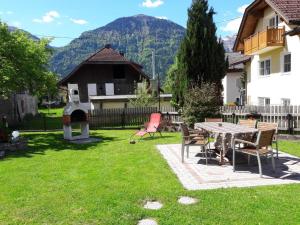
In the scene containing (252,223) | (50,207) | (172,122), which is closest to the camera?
(252,223)

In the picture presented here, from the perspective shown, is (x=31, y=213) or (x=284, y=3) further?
(x=284, y=3)

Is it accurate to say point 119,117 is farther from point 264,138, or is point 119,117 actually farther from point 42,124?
point 264,138

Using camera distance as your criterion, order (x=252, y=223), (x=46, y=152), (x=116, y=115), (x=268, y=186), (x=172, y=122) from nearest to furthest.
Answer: (x=252, y=223)
(x=268, y=186)
(x=46, y=152)
(x=172, y=122)
(x=116, y=115)

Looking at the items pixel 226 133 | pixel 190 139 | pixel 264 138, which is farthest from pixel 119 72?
pixel 264 138

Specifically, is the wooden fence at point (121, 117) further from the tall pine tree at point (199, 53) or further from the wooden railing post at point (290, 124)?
the wooden railing post at point (290, 124)

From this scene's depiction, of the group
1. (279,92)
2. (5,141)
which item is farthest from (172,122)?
(5,141)

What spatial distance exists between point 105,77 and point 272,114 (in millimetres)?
21651

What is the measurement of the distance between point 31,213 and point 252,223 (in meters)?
3.67

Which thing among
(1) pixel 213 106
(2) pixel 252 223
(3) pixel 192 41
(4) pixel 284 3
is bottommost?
(2) pixel 252 223

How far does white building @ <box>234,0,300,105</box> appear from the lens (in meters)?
17.8

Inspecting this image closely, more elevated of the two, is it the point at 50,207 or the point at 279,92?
the point at 279,92

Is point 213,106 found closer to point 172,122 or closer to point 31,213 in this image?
point 172,122

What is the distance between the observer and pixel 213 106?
15.5 m

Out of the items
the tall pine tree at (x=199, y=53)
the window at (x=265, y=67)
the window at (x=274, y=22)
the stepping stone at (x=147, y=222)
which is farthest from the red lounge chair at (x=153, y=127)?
the window at (x=274, y=22)
